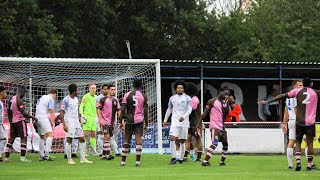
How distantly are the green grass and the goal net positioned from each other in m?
4.62

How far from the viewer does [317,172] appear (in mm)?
19281

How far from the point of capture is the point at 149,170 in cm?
1967

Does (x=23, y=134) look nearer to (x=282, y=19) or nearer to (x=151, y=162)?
(x=151, y=162)

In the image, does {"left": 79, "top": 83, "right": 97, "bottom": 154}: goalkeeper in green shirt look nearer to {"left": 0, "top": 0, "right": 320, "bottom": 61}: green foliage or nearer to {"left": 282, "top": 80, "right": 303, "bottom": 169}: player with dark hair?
{"left": 282, "top": 80, "right": 303, "bottom": 169}: player with dark hair

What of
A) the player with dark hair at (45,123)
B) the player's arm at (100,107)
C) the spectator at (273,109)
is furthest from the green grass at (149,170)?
the spectator at (273,109)

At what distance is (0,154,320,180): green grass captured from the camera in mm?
17844

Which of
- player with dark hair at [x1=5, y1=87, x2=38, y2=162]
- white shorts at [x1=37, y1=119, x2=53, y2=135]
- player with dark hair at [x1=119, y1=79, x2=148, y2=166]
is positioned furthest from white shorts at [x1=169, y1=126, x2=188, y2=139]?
player with dark hair at [x1=5, y1=87, x2=38, y2=162]

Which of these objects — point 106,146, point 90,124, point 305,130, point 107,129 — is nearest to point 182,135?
point 107,129

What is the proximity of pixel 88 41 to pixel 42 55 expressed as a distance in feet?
20.6

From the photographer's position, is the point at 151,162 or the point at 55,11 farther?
the point at 55,11

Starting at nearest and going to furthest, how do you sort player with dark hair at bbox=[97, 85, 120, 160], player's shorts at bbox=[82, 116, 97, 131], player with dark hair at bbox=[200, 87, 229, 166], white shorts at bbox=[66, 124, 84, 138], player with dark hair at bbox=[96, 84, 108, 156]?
player with dark hair at bbox=[200, 87, 229, 166] < white shorts at bbox=[66, 124, 84, 138] < player with dark hair at bbox=[97, 85, 120, 160] < player with dark hair at bbox=[96, 84, 108, 156] < player's shorts at bbox=[82, 116, 97, 131]

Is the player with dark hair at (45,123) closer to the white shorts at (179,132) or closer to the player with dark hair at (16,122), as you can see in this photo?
the player with dark hair at (16,122)

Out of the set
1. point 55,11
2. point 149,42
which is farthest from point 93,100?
point 149,42

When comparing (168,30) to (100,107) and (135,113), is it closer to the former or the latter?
(100,107)
